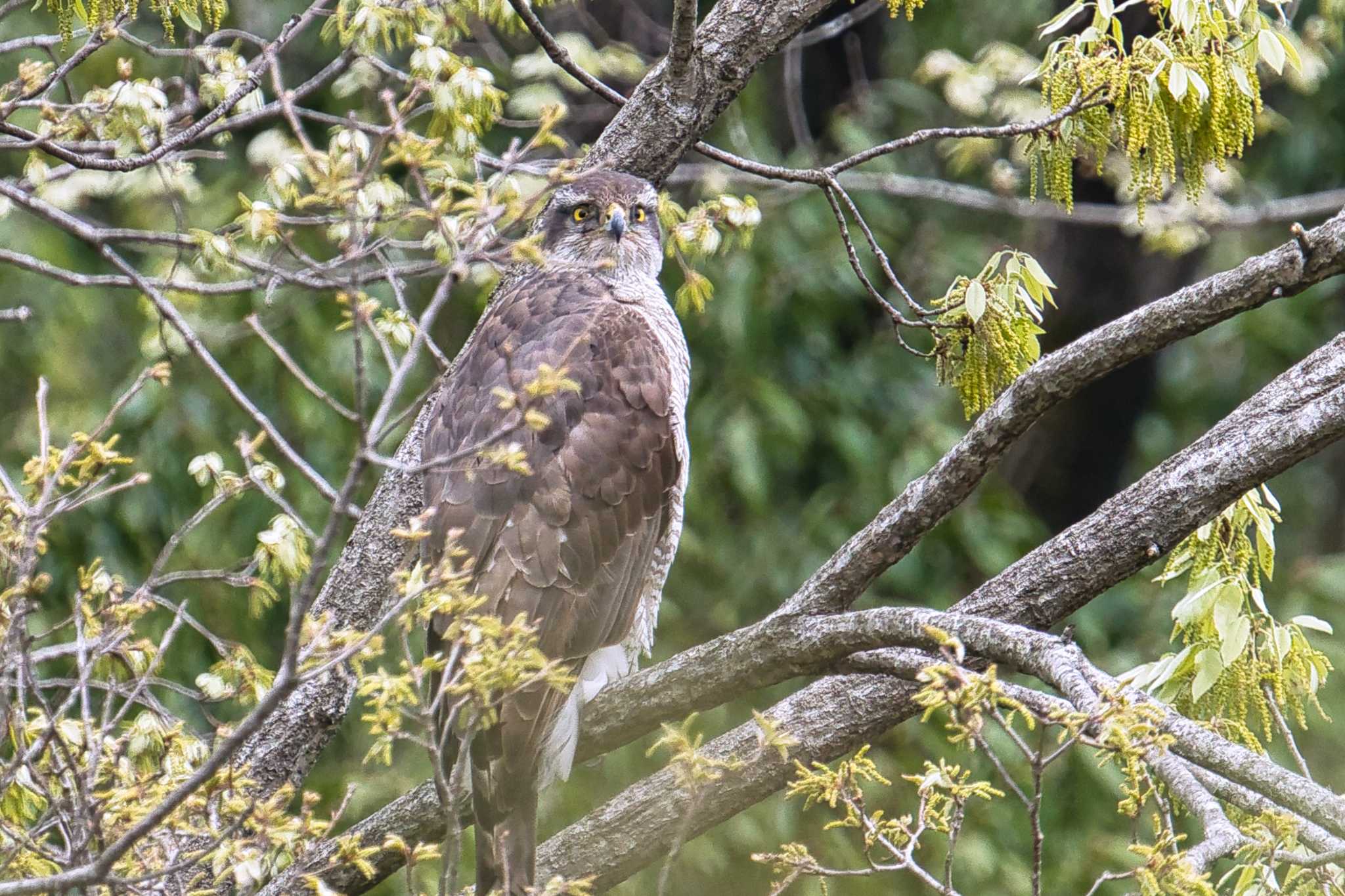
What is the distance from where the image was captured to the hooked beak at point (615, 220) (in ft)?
13.4

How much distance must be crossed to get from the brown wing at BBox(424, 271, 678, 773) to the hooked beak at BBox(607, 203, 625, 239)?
0.21 metres

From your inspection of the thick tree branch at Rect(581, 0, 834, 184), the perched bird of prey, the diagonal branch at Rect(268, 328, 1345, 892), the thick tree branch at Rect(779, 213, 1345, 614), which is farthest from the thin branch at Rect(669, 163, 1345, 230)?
the thick tree branch at Rect(779, 213, 1345, 614)

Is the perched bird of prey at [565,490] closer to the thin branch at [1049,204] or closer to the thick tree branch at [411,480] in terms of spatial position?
the thick tree branch at [411,480]

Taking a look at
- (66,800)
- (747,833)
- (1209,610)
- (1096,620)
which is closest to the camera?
(66,800)

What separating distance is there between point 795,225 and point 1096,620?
6.64 feet

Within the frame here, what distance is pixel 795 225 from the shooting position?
20.2 feet

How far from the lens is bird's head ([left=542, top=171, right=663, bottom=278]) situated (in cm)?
404

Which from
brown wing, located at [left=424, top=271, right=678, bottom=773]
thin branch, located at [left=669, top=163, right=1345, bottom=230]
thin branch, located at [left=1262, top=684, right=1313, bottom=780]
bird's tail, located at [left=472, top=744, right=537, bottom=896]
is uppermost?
thin branch, located at [left=669, top=163, right=1345, bottom=230]

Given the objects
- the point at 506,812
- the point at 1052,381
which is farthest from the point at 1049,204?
the point at 506,812

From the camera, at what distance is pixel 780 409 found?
5891mm

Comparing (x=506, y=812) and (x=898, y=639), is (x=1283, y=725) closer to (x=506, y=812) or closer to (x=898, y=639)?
(x=898, y=639)

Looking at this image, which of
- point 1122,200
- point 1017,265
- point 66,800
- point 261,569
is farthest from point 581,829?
point 1122,200

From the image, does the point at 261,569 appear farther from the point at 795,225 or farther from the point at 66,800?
the point at 795,225

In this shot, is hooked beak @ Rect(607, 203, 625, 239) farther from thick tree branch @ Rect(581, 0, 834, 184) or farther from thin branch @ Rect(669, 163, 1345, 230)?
thin branch @ Rect(669, 163, 1345, 230)
